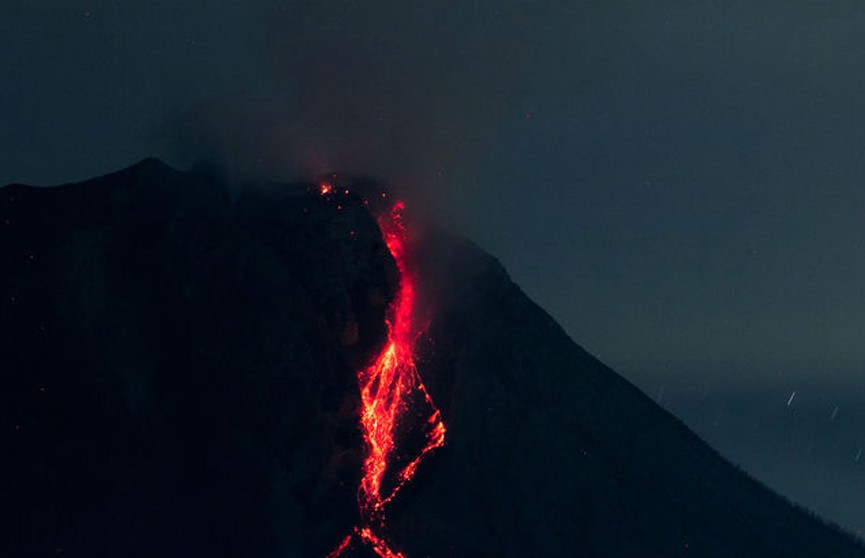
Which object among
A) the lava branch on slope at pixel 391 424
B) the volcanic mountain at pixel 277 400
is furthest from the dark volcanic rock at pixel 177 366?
the lava branch on slope at pixel 391 424

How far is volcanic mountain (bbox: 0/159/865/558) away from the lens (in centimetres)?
9206

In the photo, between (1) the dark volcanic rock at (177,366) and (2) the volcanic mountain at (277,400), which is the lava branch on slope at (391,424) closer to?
(2) the volcanic mountain at (277,400)

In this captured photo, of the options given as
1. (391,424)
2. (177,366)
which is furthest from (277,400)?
(391,424)

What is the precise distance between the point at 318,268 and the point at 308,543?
92.0 feet

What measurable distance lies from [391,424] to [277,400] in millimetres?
14566

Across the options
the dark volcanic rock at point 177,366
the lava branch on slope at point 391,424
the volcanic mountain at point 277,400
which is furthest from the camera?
the lava branch on slope at point 391,424

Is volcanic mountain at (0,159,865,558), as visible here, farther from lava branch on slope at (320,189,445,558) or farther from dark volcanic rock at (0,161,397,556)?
lava branch on slope at (320,189,445,558)

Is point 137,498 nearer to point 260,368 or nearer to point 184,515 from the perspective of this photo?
point 184,515

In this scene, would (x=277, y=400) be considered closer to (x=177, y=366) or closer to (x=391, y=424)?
(x=177, y=366)

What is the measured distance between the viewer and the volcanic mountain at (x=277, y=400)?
92.1m

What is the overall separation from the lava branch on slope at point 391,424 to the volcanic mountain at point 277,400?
2.38ft

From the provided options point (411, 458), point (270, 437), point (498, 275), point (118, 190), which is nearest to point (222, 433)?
Result: point (270, 437)

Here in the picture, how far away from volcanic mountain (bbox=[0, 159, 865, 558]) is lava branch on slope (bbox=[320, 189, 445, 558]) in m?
0.73

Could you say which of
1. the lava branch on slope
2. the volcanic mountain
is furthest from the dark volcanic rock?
the lava branch on slope
